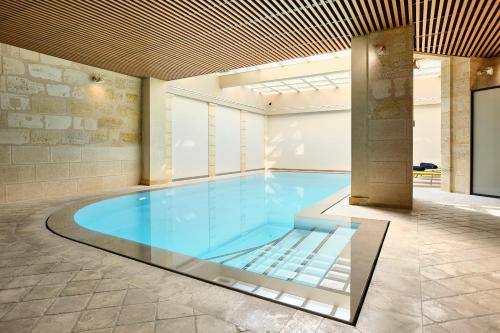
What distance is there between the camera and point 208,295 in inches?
88.9

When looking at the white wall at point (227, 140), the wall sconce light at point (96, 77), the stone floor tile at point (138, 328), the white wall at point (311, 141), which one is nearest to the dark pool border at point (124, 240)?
the stone floor tile at point (138, 328)

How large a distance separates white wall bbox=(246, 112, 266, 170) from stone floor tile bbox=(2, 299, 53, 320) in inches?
535

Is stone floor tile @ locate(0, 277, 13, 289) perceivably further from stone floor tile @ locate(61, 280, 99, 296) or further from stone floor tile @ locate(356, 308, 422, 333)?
stone floor tile @ locate(356, 308, 422, 333)

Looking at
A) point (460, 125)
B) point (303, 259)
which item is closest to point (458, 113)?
point (460, 125)

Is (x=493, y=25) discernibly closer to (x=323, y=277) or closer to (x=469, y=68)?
(x=469, y=68)

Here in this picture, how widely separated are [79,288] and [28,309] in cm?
37

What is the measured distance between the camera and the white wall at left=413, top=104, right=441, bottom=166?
13.1 metres

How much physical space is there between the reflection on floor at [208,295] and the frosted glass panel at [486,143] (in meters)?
4.31

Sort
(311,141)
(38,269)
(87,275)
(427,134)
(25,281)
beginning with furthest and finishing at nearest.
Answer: (311,141) < (427,134) < (38,269) < (87,275) < (25,281)

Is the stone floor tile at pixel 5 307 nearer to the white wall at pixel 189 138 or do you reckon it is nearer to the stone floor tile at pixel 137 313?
the stone floor tile at pixel 137 313

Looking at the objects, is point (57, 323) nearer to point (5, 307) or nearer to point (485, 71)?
point (5, 307)

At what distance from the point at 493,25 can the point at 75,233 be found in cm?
782

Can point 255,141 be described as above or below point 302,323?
above

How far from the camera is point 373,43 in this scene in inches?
227
